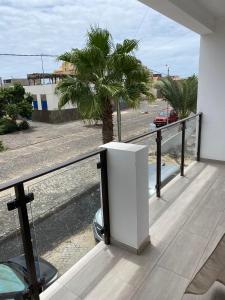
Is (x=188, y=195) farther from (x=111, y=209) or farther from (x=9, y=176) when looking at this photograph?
(x=9, y=176)

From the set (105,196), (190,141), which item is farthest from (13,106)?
(105,196)

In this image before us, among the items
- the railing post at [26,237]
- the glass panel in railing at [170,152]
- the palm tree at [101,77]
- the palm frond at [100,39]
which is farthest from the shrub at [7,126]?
the railing post at [26,237]

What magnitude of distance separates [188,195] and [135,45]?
3843mm

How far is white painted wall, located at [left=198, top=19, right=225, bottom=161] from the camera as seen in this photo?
11.9 ft

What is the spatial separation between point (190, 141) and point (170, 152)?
80 cm

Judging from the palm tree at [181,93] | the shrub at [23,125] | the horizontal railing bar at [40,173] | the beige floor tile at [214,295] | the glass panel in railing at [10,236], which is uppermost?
the palm tree at [181,93]

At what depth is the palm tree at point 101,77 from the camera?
16.9ft

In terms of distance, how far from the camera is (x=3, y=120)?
15867 mm

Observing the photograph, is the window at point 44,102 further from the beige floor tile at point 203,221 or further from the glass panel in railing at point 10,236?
the glass panel in railing at point 10,236

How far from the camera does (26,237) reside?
1.35m

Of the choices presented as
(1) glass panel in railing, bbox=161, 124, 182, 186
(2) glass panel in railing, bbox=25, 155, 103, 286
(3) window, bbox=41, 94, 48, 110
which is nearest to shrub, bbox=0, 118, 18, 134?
(3) window, bbox=41, 94, 48, 110

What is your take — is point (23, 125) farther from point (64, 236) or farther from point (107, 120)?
point (64, 236)

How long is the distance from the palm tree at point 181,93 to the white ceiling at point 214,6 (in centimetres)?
386

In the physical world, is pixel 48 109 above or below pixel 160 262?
above
